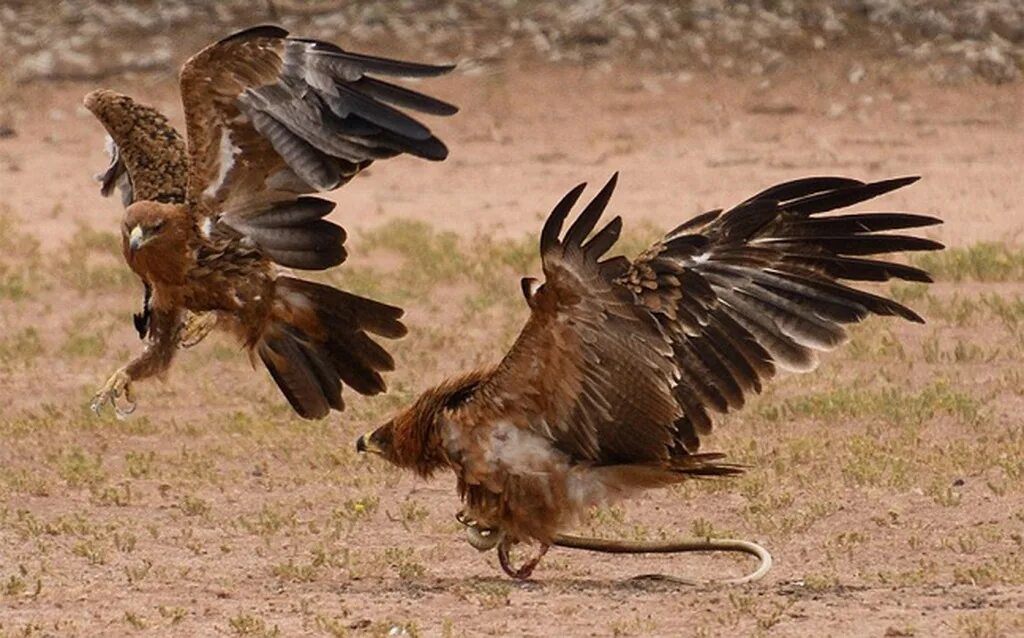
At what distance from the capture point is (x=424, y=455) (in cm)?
828

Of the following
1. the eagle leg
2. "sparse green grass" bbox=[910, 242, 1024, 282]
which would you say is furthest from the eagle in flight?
"sparse green grass" bbox=[910, 242, 1024, 282]

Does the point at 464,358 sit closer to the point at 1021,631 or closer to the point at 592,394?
the point at 592,394

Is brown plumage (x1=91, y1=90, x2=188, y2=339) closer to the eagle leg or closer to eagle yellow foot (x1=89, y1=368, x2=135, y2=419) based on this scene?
eagle yellow foot (x1=89, y1=368, x2=135, y2=419)

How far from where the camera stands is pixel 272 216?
980cm

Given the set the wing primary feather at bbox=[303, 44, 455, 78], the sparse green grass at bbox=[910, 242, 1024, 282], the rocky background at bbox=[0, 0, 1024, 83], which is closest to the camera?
the wing primary feather at bbox=[303, 44, 455, 78]

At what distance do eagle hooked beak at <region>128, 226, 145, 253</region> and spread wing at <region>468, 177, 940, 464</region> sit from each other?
2293 mm

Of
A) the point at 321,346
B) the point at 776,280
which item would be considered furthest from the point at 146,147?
the point at 776,280

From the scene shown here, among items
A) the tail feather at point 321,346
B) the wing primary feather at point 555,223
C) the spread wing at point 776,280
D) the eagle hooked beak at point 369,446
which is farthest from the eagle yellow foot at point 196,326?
the wing primary feather at point 555,223

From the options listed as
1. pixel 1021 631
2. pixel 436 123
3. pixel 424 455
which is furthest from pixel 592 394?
pixel 436 123

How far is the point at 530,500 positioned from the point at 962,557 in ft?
5.44

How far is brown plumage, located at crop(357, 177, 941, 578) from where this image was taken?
302 inches

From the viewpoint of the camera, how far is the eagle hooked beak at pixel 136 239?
384 inches

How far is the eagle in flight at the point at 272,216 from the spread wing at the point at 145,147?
0.50 m

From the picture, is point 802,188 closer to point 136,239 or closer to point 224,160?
point 224,160
